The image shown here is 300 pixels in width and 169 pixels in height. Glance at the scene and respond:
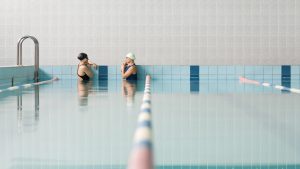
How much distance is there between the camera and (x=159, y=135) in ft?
11.0

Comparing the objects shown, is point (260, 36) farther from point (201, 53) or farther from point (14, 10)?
point (14, 10)

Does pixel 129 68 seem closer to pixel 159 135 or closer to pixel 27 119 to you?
pixel 27 119

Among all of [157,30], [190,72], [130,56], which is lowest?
[190,72]

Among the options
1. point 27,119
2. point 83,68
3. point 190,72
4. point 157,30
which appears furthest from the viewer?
point 157,30

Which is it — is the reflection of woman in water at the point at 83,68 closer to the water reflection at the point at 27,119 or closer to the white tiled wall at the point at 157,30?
the white tiled wall at the point at 157,30

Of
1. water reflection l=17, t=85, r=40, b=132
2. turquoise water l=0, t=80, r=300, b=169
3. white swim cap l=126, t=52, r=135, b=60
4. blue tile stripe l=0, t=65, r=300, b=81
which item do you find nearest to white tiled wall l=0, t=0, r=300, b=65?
blue tile stripe l=0, t=65, r=300, b=81

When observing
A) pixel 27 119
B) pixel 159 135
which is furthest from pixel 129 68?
pixel 159 135

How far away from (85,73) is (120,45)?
3.57 ft

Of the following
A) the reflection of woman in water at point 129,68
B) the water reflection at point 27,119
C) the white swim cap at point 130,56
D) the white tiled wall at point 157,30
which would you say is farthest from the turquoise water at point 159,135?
the white tiled wall at point 157,30

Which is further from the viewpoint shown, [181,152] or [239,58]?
[239,58]

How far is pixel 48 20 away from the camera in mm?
12016

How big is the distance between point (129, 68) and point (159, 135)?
7886mm

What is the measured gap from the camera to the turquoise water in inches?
100.0

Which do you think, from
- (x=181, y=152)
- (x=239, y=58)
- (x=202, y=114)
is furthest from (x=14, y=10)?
(x=181, y=152)
